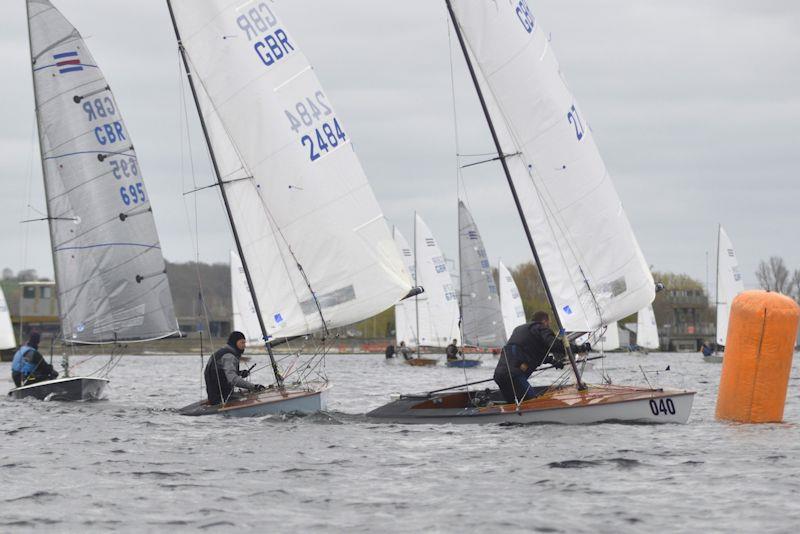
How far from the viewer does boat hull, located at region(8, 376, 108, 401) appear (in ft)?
71.2

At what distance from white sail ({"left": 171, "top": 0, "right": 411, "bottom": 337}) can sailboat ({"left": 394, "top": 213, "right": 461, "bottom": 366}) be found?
33.3 meters

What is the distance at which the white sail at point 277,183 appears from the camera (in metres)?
19.1

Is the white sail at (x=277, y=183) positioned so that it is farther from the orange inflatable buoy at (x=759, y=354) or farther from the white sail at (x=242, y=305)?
the white sail at (x=242, y=305)

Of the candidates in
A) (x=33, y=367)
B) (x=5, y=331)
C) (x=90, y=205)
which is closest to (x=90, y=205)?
(x=90, y=205)

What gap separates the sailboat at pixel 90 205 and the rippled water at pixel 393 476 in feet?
19.6

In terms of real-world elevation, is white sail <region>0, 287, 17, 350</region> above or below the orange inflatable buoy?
above

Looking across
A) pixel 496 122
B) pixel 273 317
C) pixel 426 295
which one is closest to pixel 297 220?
pixel 273 317

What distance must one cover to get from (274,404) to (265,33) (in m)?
5.86

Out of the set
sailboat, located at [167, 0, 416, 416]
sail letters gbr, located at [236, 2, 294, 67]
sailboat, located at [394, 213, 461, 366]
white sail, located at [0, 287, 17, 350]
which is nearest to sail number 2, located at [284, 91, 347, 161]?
sailboat, located at [167, 0, 416, 416]

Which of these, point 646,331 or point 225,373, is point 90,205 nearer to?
point 225,373

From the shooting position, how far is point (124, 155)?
2448cm

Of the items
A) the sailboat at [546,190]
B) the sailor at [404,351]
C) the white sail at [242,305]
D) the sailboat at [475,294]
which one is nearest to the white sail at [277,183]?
the sailboat at [546,190]

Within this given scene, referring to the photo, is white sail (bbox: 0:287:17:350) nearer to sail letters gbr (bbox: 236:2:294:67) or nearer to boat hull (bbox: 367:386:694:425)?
sail letters gbr (bbox: 236:2:294:67)

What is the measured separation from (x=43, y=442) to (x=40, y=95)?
10372 millimetres
